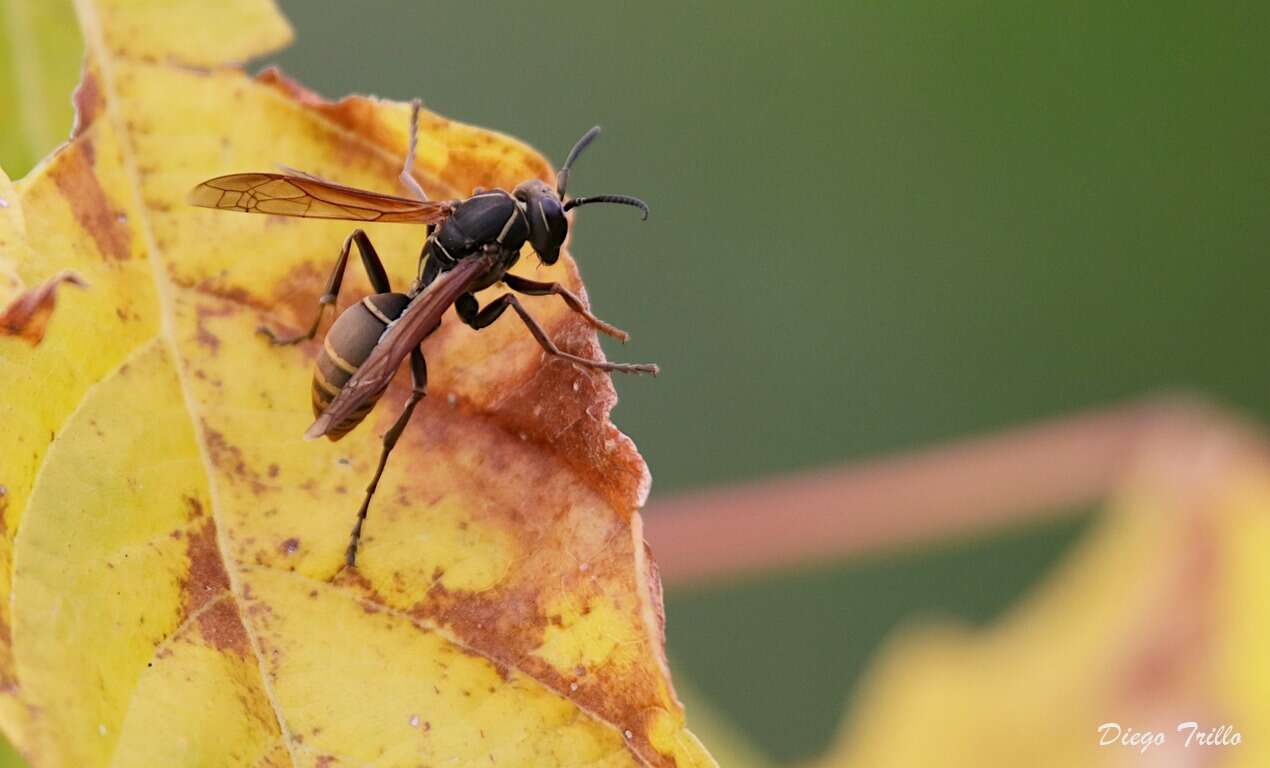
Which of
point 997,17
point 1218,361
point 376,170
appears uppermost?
point 997,17

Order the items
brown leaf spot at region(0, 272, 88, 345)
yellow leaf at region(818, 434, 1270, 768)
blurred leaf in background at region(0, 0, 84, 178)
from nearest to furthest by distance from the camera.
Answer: brown leaf spot at region(0, 272, 88, 345)
blurred leaf in background at region(0, 0, 84, 178)
yellow leaf at region(818, 434, 1270, 768)

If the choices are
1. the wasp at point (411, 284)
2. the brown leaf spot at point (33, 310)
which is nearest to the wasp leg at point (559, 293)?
the wasp at point (411, 284)

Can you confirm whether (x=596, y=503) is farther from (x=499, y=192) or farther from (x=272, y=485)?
(x=499, y=192)

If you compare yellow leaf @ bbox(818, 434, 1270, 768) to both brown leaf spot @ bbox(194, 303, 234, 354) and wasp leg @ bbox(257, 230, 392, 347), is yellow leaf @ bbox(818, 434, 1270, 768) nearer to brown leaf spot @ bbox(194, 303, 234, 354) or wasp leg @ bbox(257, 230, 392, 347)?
wasp leg @ bbox(257, 230, 392, 347)

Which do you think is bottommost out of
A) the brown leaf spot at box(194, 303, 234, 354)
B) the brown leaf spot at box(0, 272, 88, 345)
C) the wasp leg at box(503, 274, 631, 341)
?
the brown leaf spot at box(0, 272, 88, 345)

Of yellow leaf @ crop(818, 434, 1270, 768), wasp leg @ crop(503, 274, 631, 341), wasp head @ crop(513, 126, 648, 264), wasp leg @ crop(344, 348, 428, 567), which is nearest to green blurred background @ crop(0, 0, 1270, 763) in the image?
yellow leaf @ crop(818, 434, 1270, 768)

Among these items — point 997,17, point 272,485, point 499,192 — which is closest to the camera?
point 272,485

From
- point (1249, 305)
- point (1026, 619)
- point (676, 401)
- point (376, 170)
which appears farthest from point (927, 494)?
point (1249, 305)
